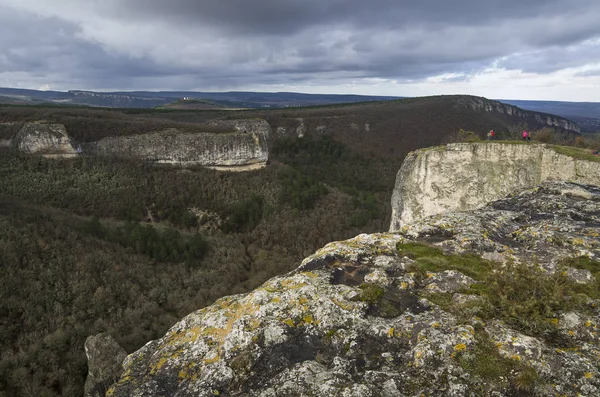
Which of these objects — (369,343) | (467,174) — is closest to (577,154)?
(467,174)

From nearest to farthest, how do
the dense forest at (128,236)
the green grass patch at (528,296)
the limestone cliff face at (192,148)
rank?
the green grass patch at (528,296), the dense forest at (128,236), the limestone cliff face at (192,148)

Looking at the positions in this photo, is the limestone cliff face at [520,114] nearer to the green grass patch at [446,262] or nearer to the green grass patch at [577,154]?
the green grass patch at [577,154]

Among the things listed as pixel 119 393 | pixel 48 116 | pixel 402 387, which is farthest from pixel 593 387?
pixel 48 116

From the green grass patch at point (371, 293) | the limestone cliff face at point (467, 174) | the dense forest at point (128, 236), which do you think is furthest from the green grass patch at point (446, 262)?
the dense forest at point (128, 236)

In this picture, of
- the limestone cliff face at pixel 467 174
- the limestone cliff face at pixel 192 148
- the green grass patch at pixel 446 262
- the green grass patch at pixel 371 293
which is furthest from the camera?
the limestone cliff face at pixel 192 148

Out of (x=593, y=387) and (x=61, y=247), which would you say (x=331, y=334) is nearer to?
(x=593, y=387)

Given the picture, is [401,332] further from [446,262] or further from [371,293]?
[446,262]
